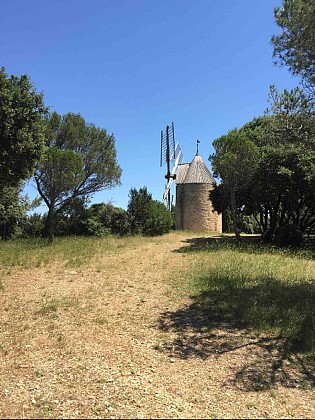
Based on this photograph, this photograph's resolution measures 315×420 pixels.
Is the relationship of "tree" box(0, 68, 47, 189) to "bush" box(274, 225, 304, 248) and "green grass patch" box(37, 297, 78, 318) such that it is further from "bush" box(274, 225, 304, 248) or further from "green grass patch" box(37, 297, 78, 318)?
"bush" box(274, 225, 304, 248)

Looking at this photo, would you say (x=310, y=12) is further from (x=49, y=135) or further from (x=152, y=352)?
(x=49, y=135)

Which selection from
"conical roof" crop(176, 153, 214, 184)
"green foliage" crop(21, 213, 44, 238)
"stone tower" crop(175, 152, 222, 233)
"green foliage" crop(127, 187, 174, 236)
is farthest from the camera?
"conical roof" crop(176, 153, 214, 184)

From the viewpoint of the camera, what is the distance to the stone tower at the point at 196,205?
36.0 m

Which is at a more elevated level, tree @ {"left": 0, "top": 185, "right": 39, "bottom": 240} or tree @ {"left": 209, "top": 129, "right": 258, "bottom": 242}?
tree @ {"left": 209, "top": 129, "right": 258, "bottom": 242}

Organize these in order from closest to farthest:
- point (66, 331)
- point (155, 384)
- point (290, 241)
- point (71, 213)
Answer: point (155, 384) → point (66, 331) → point (290, 241) → point (71, 213)

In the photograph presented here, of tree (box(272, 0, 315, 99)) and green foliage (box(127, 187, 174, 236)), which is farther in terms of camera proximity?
green foliage (box(127, 187, 174, 236))

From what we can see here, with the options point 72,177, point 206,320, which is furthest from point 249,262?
point 72,177

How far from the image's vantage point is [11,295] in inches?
335

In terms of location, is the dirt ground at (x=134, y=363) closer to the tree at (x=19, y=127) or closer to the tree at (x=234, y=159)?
the tree at (x=19, y=127)

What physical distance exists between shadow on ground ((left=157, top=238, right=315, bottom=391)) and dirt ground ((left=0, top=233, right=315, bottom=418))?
28 millimetres

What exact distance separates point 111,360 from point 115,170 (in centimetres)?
2586

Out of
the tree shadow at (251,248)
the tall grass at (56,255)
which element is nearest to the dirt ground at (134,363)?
the tall grass at (56,255)

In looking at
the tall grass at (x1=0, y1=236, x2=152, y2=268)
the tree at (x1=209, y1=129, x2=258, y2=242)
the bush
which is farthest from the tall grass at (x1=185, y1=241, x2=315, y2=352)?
the tree at (x1=209, y1=129, x2=258, y2=242)

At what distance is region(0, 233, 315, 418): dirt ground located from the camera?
3795 millimetres
